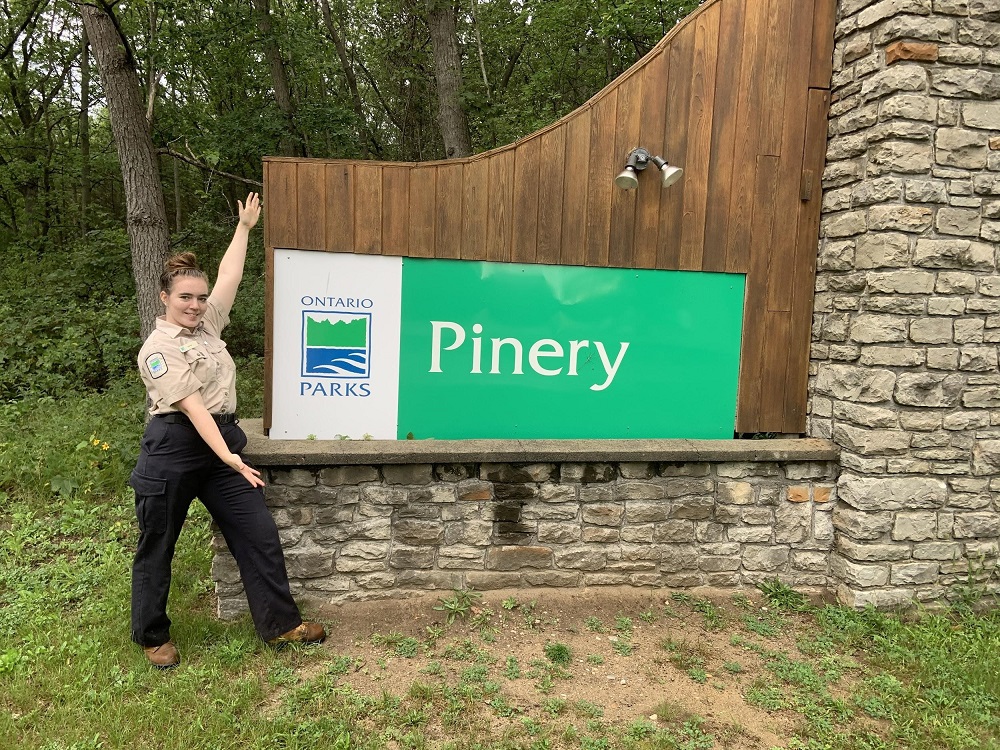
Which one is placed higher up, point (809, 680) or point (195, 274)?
point (195, 274)

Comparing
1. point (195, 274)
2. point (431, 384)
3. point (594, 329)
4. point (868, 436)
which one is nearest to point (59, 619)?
point (195, 274)

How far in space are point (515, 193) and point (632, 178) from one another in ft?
2.22

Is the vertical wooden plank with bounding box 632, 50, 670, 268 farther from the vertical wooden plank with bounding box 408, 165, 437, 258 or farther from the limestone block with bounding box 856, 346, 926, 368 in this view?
the limestone block with bounding box 856, 346, 926, 368

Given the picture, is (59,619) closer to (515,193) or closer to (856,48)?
(515,193)

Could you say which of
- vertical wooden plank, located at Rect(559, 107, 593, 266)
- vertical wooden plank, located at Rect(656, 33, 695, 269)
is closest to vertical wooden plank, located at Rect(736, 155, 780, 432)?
vertical wooden plank, located at Rect(656, 33, 695, 269)

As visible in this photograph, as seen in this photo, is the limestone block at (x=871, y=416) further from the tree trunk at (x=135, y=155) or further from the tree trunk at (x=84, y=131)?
the tree trunk at (x=84, y=131)

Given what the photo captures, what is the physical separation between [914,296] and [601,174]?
6.26 ft

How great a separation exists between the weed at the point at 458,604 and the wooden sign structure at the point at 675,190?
1.46 meters

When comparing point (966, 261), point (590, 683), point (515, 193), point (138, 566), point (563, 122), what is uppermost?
point (563, 122)

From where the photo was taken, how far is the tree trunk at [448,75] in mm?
9078

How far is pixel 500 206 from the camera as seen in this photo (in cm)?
381

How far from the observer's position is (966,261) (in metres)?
3.74

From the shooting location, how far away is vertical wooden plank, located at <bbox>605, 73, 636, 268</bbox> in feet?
12.6

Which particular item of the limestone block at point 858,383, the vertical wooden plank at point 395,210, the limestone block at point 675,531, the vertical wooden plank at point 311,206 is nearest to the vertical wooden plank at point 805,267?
the limestone block at point 858,383
